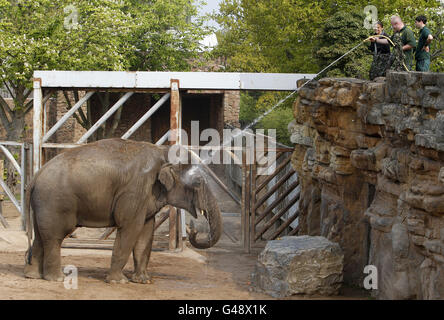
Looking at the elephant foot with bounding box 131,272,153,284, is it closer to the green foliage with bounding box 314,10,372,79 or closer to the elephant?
the elephant

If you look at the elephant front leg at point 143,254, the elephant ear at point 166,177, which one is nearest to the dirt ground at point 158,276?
Result: the elephant front leg at point 143,254

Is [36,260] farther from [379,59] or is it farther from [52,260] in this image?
[379,59]

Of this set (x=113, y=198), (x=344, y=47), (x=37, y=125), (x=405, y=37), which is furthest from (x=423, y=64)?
(x=37, y=125)

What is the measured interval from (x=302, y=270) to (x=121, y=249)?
257 centimetres

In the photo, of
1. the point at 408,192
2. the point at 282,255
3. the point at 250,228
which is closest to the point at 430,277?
the point at 408,192

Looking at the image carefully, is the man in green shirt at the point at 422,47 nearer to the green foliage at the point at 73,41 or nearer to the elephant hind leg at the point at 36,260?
the elephant hind leg at the point at 36,260

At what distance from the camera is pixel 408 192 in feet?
26.9

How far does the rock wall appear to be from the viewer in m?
7.81

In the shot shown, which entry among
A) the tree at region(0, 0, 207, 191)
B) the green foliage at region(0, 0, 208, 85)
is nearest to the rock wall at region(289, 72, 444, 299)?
the tree at region(0, 0, 207, 191)

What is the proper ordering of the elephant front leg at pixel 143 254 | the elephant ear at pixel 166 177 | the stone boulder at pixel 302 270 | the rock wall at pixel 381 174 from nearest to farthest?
the rock wall at pixel 381 174, the stone boulder at pixel 302 270, the elephant ear at pixel 166 177, the elephant front leg at pixel 143 254

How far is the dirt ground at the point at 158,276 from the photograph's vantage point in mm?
9281

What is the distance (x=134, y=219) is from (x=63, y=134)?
17.3 m

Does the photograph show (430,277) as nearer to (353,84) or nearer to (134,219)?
(353,84)

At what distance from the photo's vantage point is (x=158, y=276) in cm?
1104
